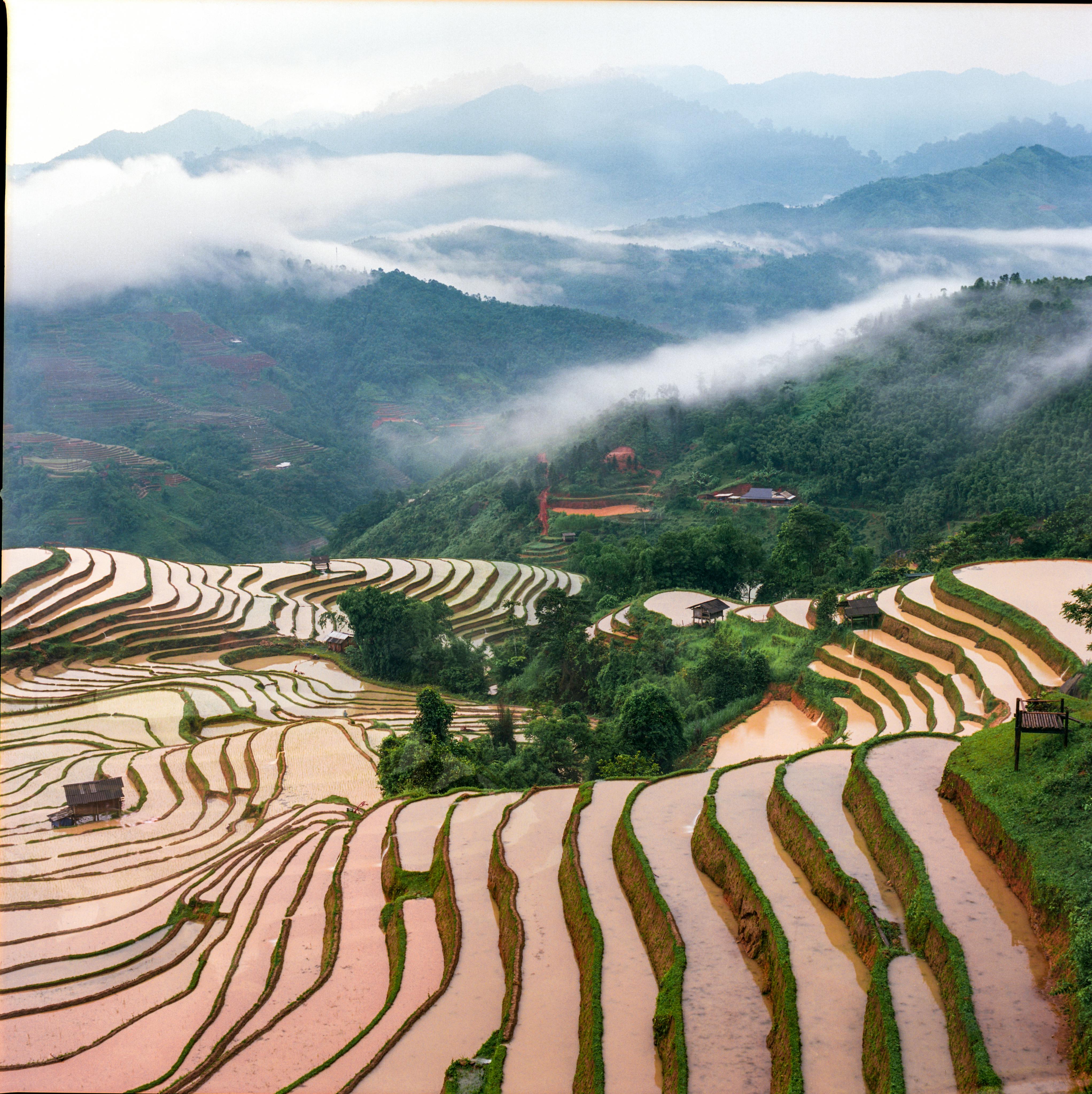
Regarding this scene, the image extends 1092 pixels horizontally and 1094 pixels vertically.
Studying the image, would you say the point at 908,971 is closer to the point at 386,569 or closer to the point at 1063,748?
the point at 1063,748

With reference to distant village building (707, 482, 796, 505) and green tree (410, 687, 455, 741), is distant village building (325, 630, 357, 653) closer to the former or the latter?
green tree (410, 687, 455, 741)

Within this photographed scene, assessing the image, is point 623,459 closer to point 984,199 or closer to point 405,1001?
point 405,1001

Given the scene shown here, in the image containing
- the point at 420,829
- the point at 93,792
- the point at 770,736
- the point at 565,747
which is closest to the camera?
the point at 420,829

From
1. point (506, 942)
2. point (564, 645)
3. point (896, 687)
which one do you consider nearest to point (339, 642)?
point (564, 645)

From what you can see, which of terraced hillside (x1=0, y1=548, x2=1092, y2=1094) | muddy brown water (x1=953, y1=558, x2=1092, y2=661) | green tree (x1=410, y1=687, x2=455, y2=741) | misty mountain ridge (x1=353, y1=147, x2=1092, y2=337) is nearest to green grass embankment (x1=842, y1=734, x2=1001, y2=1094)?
terraced hillside (x1=0, y1=548, x2=1092, y2=1094)

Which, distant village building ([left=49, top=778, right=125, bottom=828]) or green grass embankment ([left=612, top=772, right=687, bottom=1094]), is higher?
distant village building ([left=49, top=778, right=125, bottom=828])

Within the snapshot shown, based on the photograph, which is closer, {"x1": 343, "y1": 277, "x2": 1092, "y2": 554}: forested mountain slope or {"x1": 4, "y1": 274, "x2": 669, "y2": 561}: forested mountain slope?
{"x1": 343, "y1": 277, "x2": 1092, "y2": 554}: forested mountain slope
